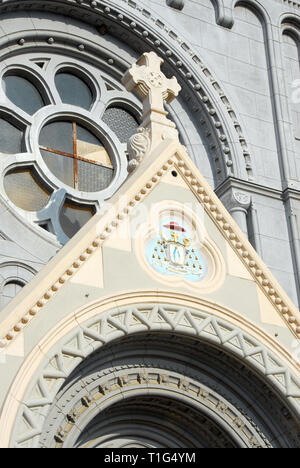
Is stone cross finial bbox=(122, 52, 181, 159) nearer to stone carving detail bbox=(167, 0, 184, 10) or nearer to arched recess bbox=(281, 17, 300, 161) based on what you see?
stone carving detail bbox=(167, 0, 184, 10)

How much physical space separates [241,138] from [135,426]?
6.10 metres

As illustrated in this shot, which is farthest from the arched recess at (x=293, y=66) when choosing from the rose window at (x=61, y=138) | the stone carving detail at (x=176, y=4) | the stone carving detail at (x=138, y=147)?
the stone carving detail at (x=138, y=147)

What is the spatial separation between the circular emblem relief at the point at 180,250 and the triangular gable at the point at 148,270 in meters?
0.03

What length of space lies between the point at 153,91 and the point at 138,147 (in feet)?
3.06

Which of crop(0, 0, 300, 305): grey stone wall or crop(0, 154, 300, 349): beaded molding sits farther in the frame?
crop(0, 0, 300, 305): grey stone wall

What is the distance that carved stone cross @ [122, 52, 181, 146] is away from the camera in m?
13.7

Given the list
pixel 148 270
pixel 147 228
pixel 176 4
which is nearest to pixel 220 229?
pixel 147 228

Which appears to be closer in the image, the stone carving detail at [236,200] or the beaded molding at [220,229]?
the beaded molding at [220,229]

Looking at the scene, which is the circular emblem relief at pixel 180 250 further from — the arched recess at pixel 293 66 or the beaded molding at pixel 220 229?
the arched recess at pixel 293 66

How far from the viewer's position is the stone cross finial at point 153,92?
539 inches

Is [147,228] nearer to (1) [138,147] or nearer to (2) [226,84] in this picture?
(1) [138,147]

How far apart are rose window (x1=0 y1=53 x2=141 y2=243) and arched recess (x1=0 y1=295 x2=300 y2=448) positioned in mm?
3701

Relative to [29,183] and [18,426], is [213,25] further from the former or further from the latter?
[18,426]

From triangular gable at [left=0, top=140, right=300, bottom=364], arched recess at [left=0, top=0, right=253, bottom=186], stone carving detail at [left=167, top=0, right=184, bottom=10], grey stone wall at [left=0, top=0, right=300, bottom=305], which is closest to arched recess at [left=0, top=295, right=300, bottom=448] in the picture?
triangular gable at [left=0, top=140, right=300, bottom=364]
